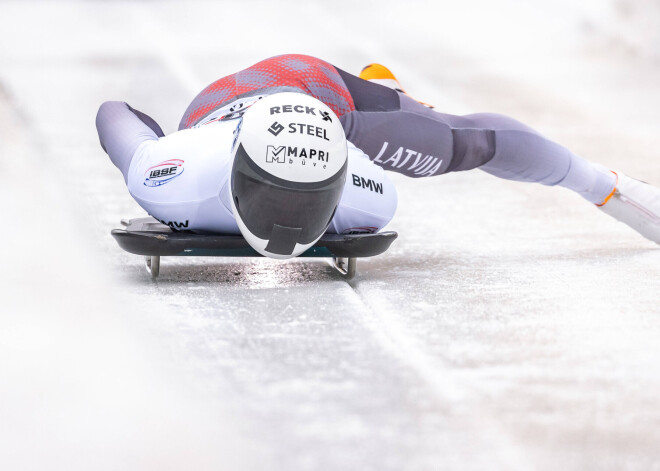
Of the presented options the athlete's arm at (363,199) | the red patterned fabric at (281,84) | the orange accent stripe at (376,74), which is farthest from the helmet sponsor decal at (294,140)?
the orange accent stripe at (376,74)

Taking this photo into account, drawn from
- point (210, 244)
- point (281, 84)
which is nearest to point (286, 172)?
point (210, 244)

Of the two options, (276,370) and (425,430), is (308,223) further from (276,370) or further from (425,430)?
(425,430)

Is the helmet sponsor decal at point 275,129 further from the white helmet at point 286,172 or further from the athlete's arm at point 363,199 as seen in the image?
the athlete's arm at point 363,199

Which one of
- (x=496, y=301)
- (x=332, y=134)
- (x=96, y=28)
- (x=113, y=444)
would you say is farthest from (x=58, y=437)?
(x=96, y=28)

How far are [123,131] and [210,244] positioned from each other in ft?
2.40

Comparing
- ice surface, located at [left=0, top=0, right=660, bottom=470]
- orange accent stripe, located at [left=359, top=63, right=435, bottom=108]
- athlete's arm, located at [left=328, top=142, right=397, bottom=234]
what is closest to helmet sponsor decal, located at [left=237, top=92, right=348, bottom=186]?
athlete's arm, located at [left=328, top=142, right=397, bottom=234]

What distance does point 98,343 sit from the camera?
302cm

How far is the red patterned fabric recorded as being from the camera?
3.99 m

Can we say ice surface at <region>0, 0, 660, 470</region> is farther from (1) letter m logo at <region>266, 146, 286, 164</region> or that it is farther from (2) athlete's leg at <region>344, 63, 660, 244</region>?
(1) letter m logo at <region>266, 146, 286, 164</region>

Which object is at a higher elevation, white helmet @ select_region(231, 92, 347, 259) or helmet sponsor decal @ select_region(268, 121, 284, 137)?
helmet sponsor decal @ select_region(268, 121, 284, 137)

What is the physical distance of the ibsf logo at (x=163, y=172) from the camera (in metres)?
3.57

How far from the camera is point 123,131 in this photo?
3.98 meters

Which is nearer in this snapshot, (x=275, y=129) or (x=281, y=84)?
(x=275, y=129)

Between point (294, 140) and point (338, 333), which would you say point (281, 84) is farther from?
point (338, 333)
